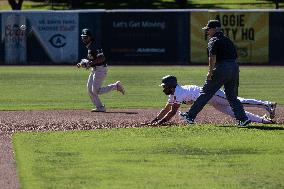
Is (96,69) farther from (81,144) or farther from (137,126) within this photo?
(81,144)

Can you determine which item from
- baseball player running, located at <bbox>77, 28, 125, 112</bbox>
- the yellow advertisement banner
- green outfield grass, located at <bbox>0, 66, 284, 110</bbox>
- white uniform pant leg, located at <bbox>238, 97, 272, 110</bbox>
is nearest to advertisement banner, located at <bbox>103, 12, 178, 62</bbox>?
the yellow advertisement banner

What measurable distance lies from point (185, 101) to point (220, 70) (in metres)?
0.98

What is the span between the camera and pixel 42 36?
45.1 meters

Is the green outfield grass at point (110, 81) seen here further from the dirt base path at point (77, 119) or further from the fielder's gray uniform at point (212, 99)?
the fielder's gray uniform at point (212, 99)

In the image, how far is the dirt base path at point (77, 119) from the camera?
18.6 m

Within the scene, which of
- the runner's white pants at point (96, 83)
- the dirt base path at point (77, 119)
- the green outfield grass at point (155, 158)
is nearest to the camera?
the green outfield grass at point (155, 158)

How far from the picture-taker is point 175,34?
4512cm

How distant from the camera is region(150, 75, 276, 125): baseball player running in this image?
18.0 metres

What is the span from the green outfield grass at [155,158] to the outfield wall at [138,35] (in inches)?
1050

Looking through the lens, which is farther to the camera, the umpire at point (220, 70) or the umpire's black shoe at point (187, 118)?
the umpire's black shoe at point (187, 118)

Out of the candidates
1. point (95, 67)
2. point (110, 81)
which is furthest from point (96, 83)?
point (110, 81)

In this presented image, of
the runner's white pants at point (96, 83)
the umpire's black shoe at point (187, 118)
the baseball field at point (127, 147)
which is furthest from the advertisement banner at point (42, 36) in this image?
the umpire's black shoe at point (187, 118)

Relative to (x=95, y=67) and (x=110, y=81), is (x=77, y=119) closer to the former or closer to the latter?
(x=95, y=67)

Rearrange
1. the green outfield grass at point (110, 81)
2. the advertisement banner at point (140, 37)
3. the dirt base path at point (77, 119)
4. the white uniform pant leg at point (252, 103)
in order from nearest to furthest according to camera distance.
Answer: the white uniform pant leg at point (252, 103) → the dirt base path at point (77, 119) → the green outfield grass at point (110, 81) → the advertisement banner at point (140, 37)
